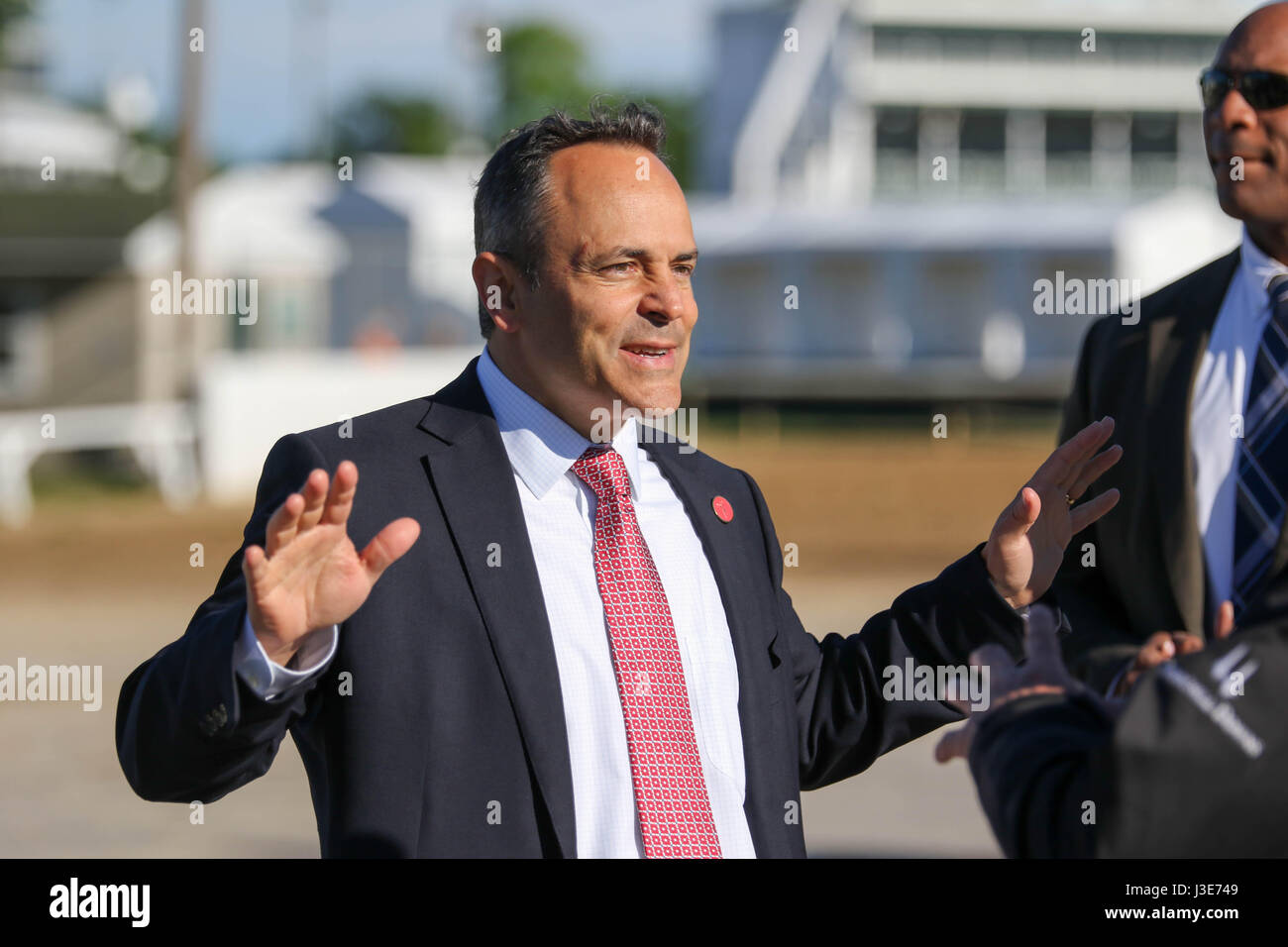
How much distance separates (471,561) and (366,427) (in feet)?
1.08

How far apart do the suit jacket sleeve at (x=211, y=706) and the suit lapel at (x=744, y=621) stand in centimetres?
71

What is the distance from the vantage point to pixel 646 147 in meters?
2.97

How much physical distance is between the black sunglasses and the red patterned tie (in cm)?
152

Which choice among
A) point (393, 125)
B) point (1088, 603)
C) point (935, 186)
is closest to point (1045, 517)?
point (1088, 603)

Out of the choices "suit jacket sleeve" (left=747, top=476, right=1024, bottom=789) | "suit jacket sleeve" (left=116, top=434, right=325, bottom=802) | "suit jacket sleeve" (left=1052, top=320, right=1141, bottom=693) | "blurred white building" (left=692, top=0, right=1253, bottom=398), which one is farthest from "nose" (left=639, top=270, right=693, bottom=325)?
"blurred white building" (left=692, top=0, right=1253, bottom=398)

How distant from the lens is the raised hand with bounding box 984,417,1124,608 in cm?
274

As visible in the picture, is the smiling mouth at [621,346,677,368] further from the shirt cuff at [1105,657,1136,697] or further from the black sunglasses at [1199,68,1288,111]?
the black sunglasses at [1199,68,1288,111]

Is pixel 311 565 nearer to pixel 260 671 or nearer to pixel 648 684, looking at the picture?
pixel 260 671

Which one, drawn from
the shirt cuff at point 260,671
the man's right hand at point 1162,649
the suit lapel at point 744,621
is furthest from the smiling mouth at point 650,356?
the man's right hand at point 1162,649

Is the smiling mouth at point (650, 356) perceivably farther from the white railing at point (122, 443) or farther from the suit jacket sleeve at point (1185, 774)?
the white railing at point (122, 443)

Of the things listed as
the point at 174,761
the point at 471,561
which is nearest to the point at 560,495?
the point at 471,561

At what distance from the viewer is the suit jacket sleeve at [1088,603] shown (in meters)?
3.17

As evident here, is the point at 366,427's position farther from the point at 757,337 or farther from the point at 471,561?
the point at 757,337

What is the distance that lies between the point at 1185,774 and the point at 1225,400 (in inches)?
64.8
